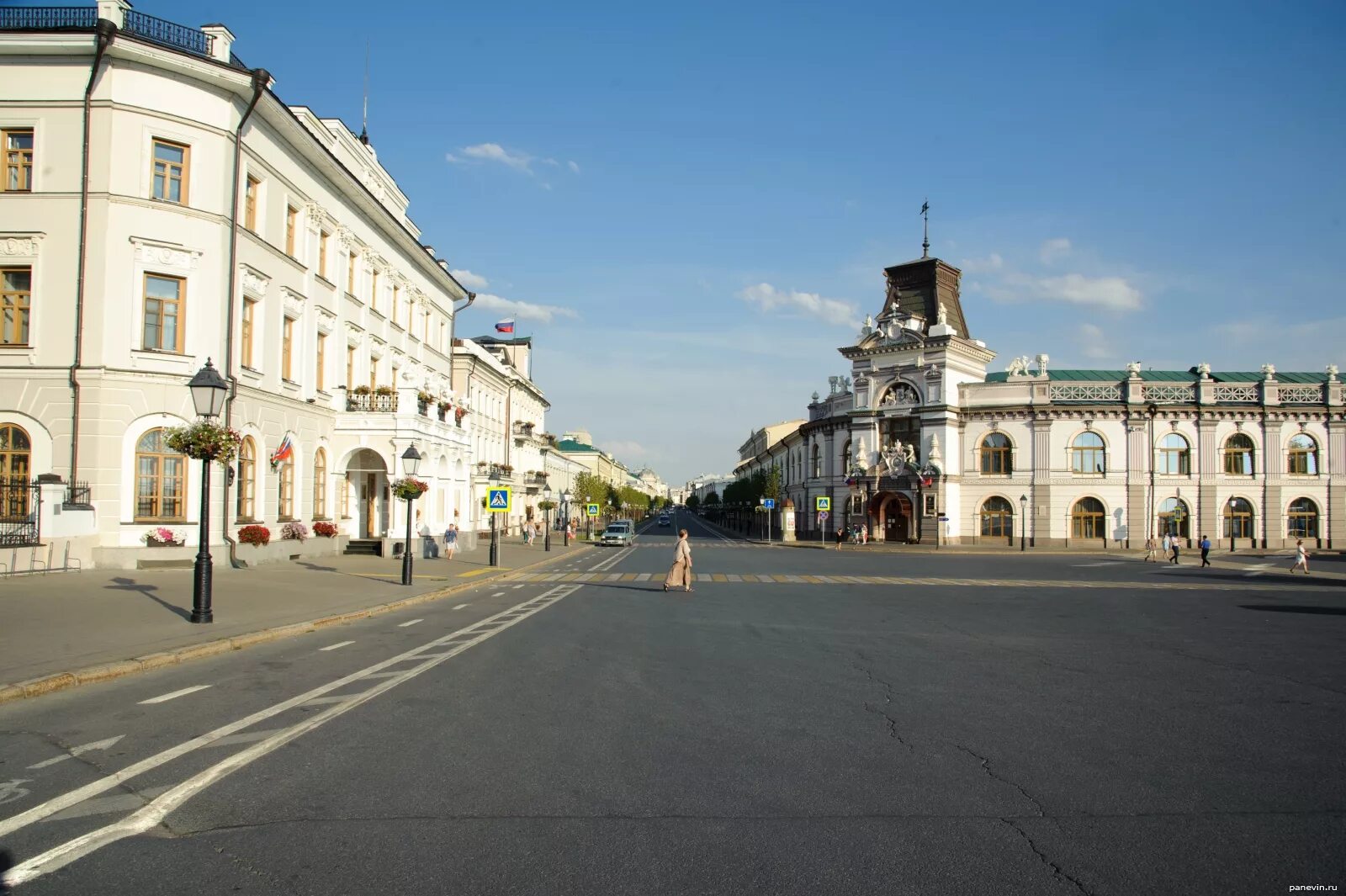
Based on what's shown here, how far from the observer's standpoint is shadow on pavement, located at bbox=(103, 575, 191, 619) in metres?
15.1

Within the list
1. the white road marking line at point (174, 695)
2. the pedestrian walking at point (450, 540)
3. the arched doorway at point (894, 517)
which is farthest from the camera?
the arched doorway at point (894, 517)

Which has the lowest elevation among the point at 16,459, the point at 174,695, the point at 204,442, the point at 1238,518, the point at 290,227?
the point at 174,695

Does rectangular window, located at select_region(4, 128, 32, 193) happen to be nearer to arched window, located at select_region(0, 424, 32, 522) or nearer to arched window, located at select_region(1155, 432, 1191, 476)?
arched window, located at select_region(0, 424, 32, 522)

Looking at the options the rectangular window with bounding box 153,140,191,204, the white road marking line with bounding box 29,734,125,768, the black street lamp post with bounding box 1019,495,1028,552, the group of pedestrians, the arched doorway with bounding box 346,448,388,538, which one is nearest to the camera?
the white road marking line with bounding box 29,734,125,768

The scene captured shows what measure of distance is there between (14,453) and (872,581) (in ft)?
83.5

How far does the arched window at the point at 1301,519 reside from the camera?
56.7 m

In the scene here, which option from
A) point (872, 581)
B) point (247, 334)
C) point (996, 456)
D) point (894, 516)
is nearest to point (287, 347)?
point (247, 334)

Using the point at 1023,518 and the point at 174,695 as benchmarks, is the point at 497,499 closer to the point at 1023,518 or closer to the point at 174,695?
the point at 174,695

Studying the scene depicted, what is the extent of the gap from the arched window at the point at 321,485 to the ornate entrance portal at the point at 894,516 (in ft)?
143

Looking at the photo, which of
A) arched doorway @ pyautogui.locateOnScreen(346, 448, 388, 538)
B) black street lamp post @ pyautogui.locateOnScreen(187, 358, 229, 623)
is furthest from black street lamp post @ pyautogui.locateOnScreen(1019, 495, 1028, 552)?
black street lamp post @ pyautogui.locateOnScreen(187, 358, 229, 623)

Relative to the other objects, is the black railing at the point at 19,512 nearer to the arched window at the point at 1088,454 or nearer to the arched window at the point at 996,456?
the arched window at the point at 996,456

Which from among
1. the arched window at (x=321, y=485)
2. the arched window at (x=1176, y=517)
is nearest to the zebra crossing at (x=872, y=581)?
the arched window at (x=321, y=485)

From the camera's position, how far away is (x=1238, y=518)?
57344mm

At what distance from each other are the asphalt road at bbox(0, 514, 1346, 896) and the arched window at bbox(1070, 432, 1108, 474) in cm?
4754
